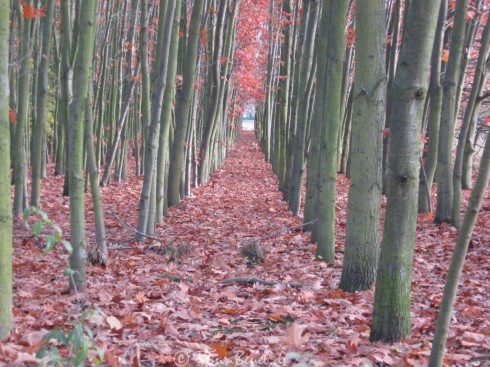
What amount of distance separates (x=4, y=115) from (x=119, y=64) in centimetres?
1544

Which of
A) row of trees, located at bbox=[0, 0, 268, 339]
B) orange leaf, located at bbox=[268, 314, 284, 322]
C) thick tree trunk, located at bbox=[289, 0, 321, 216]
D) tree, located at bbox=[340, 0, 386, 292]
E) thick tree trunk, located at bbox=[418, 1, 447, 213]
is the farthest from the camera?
thick tree trunk, located at bbox=[289, 0, 321, 216]

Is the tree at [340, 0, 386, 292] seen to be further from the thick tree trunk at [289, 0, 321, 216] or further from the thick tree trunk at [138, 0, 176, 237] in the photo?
the thick tree trunk at [289, 0, 321, 216]

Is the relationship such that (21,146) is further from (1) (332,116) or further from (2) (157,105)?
(1) (332,116)

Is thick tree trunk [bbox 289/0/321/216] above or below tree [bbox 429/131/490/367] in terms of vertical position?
above

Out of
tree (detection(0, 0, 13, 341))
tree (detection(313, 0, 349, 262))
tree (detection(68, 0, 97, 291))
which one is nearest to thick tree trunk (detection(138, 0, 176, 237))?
tree (detection(313, 0, 349, 262))

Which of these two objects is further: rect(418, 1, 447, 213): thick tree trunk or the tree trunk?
rect(418, 1, 447, 213): thick tree trunk

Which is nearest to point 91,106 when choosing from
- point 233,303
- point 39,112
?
point 233,303

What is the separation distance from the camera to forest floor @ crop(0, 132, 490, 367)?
3.56 m

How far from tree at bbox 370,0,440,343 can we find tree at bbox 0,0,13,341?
246 centimetres

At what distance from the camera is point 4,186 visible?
3.57 metres

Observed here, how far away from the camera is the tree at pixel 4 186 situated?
354cm

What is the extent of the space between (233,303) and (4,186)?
2.45 metres

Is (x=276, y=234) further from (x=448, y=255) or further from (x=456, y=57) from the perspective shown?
(x=456, y=57)

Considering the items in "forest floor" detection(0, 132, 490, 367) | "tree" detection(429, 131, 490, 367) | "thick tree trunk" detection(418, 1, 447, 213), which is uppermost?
"thick tree trunk" detection(418, 1, 447, 213)
